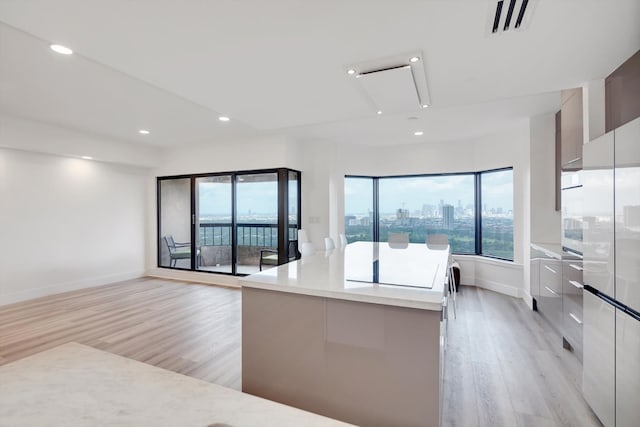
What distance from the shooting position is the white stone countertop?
60cm

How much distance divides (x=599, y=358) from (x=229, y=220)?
5.39m

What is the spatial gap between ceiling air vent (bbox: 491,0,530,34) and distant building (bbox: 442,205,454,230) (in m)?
4.79

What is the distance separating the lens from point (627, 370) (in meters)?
1.68

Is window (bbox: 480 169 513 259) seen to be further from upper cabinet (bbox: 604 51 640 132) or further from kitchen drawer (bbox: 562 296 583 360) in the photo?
upper cabinet (bbox: 604 51 640 132)

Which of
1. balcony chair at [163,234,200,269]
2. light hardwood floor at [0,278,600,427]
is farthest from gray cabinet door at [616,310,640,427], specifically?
balcony chair at [163,234,200,269]

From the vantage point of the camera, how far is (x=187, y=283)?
5824 millimetres

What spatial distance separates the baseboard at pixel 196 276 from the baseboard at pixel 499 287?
4518 mm

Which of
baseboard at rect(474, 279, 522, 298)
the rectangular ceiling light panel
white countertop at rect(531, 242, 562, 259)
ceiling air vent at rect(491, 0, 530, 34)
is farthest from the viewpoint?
baseboard at rect(474, 279, 522, 298)

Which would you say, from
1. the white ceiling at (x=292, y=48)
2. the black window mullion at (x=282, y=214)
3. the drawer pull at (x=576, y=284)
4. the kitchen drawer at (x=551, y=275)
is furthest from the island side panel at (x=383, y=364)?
the black window mullion at (x=282, y=214)

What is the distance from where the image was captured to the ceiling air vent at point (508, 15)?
1.55 meters

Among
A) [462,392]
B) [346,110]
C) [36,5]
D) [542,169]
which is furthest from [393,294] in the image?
[542,169]

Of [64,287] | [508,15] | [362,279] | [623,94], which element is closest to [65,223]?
[64,287]

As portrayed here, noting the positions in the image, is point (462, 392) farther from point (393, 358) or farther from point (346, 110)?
point (346, 110)

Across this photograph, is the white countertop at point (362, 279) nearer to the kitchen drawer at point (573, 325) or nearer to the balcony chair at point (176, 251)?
the kitchen drawer at point (573, 325)
